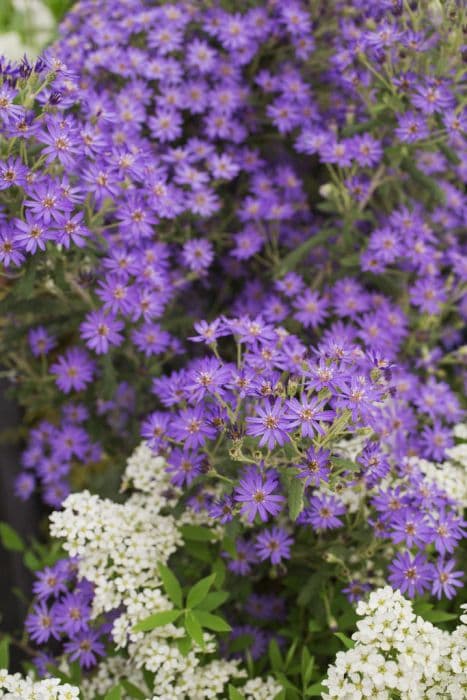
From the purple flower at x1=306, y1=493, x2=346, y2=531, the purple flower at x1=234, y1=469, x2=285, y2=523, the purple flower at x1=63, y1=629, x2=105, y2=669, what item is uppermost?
the purple flower at x1=306, y1=493, x2=346, y2=531

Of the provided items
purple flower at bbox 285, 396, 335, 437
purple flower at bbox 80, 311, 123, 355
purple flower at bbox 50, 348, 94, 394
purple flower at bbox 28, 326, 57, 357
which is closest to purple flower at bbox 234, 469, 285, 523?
purple flower at bbox 285, 396, 335, 437

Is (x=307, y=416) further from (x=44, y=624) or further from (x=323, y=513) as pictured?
(x=44, y=624)

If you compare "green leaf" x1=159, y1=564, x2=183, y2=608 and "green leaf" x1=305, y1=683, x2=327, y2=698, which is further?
"green leaf" x1=159, y1=564, x2=183, y2=608

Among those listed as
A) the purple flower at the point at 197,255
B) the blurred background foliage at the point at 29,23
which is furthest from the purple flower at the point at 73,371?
the blurred background foliage at the point at 29,23

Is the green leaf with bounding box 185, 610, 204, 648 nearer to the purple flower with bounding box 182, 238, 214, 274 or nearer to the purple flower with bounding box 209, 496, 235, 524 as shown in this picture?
the purple flower with bounding box 209, 496, 235, 524

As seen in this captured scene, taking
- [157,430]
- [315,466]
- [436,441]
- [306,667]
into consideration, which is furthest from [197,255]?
[306,667]


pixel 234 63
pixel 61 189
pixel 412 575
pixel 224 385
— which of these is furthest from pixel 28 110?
pixel 412 575

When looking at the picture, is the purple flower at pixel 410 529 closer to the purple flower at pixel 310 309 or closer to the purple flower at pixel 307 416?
the purple flower at pixel 307 416
